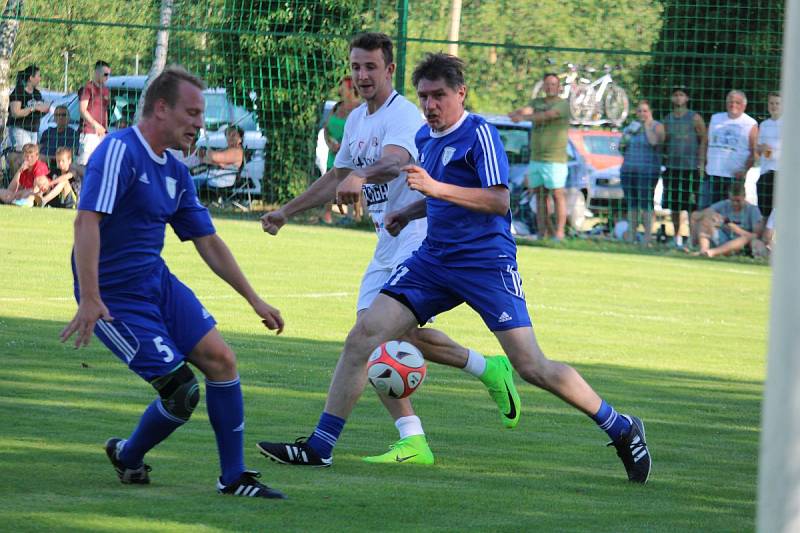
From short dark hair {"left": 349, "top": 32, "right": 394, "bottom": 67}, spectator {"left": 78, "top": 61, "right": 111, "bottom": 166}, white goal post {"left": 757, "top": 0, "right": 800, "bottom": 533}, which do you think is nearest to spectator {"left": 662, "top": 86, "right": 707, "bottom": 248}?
spectator {"left": 78, "top": 61, "right": 111, "bottom": 166}

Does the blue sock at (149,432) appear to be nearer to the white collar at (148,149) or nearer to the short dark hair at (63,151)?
the white collar at (148,149)

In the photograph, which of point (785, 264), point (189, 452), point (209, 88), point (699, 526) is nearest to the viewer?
point (785, 264)

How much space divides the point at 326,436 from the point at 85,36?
772 inches

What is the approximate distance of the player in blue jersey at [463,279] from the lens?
22.9ft

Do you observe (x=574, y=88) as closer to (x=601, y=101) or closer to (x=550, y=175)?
(x=601, y=101)

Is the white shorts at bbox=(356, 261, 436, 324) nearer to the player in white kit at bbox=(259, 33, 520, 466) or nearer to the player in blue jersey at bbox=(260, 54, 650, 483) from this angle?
the player in white kit at bbox=(259, 33, 520, 466)

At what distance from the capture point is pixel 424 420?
8422 millimetres

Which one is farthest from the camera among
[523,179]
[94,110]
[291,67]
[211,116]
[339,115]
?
[291,67]

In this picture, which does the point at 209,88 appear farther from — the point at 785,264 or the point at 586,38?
the point at 785,264

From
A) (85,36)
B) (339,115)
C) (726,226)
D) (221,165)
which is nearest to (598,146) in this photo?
(726,226)

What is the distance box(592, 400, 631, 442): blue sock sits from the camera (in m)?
7.01

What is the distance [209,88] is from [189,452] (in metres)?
17.7

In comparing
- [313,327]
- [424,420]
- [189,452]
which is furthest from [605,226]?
[189,452]

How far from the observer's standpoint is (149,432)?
6125mm
